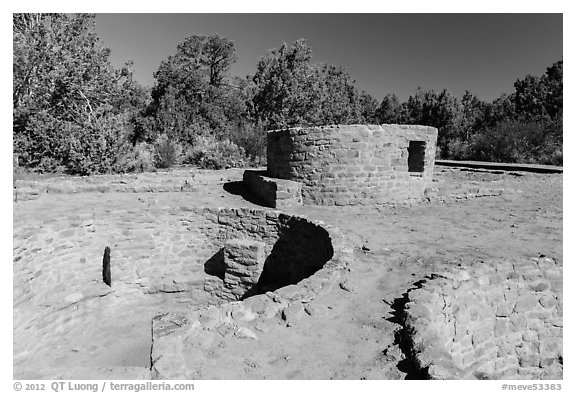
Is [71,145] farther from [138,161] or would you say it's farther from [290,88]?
[290,88]

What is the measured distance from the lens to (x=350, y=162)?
9305 mm

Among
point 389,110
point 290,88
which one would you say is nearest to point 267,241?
point 290,88

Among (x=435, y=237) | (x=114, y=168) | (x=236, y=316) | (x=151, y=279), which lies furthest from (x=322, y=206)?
(x=114, y=168)

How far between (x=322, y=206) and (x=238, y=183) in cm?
376

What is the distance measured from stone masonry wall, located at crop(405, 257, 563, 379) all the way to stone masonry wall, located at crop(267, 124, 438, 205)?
4.29 metres

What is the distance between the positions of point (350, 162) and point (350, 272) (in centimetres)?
451

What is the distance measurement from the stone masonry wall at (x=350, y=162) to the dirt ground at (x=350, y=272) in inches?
17.9

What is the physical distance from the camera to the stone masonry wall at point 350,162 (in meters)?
9.29

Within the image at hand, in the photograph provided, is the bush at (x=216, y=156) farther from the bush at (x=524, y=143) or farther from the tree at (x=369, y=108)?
the tree at (x=369, y=108)

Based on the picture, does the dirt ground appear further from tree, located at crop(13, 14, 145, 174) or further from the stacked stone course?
tree, located at crop(13, 14, 145, 174)

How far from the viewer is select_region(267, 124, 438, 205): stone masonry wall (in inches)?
366

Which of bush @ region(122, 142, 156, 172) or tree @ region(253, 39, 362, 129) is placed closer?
bush @ region(122, 142, 156, 172)

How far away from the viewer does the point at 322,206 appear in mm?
9414

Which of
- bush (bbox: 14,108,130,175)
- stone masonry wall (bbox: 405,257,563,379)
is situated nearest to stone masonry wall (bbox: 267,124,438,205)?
stone masonry wall (bbox: 405,257,563,379)
